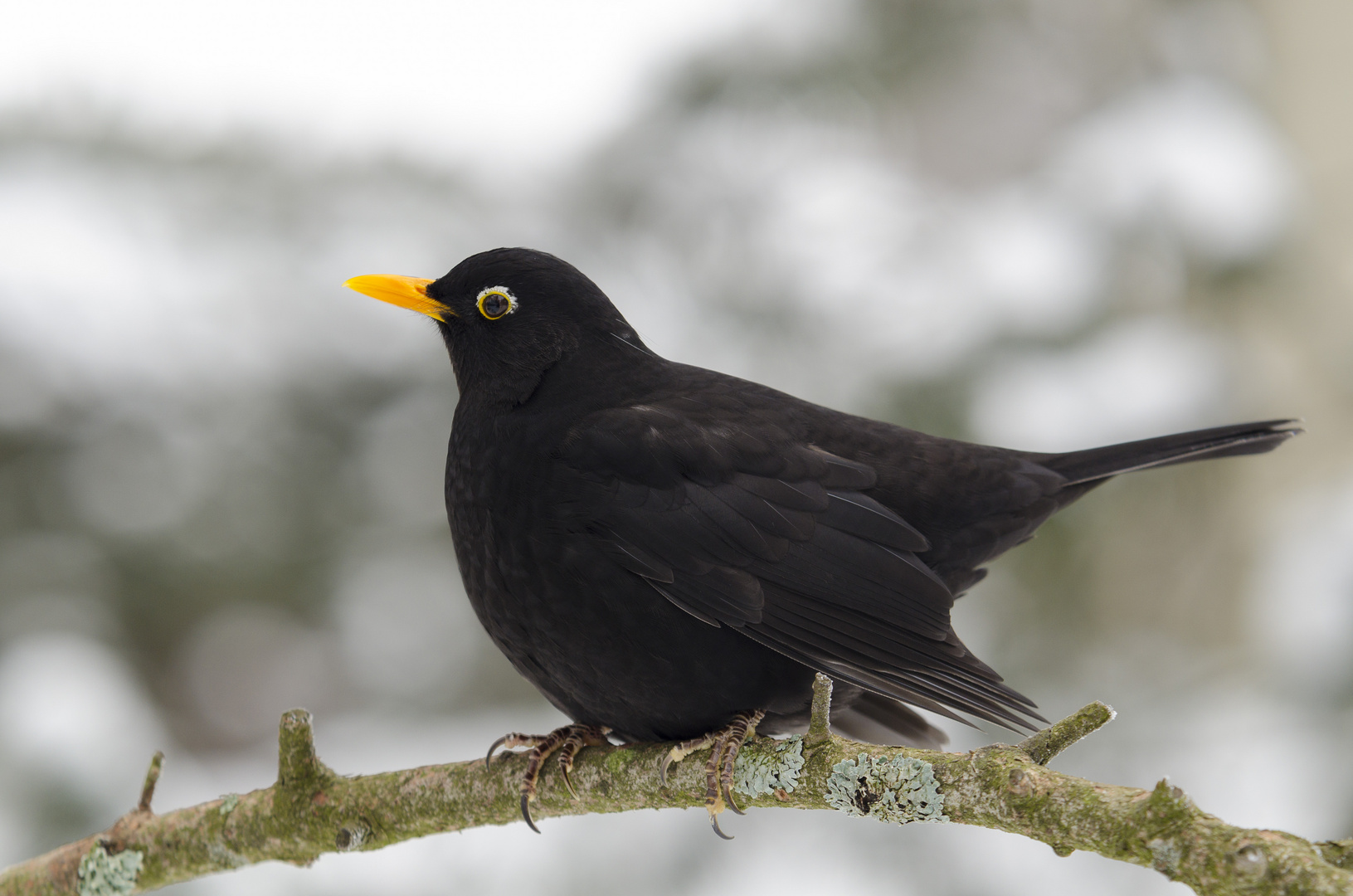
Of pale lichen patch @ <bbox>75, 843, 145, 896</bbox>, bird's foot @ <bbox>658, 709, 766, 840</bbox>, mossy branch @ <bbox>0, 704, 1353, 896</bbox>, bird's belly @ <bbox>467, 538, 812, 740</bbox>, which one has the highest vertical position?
bird's belly @ <bbox>467, 538, 812, 740</bbox>

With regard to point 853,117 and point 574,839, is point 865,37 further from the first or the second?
point 574,839

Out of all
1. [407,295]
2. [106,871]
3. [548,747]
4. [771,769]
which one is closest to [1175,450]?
[771,769]

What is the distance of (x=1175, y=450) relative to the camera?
2705mm

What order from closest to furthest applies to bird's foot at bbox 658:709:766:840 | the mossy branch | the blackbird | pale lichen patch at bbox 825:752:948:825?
the mossy branch
pale lichen patch at bbox 825:752:948:825
bird's foot at bbox 658:709:766:840
the blackbird

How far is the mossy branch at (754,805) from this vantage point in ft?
4.71

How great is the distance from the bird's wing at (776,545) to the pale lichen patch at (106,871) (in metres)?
1.37

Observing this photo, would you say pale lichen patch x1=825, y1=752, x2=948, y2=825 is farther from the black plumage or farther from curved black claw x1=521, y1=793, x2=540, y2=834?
curved black claw x1=521, y1=793, x2=540, y2=834

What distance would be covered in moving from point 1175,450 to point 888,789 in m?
1.39

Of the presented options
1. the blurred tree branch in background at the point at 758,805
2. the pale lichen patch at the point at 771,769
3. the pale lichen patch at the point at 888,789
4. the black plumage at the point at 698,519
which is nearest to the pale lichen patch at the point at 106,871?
the blurred tree branch in background at the point at 758,805

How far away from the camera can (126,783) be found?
3.62 m

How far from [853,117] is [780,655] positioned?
3078 millimetres

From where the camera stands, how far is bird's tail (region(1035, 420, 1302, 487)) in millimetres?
2711

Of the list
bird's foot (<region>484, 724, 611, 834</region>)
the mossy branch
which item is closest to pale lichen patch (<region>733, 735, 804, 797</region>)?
the mossy branch

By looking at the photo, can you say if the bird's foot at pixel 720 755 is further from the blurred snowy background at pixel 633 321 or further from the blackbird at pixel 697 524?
the blurred snowy background at pixel 633 321
